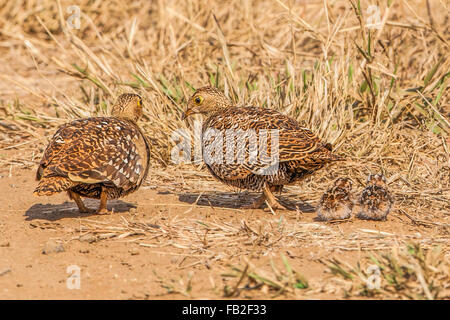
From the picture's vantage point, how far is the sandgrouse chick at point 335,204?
5.49 meters

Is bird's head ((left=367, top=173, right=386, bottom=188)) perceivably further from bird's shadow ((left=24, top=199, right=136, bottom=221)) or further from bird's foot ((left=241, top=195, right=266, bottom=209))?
bird's shadow ((left=24, top=199, right=136, bottom=221))

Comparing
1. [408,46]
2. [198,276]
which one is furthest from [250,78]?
[198,276]

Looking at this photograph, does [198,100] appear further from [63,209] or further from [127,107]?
[63,209]

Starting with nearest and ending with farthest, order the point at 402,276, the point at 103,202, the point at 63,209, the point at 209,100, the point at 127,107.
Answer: the point at 402,276, the point at 103,202, the point at 63,209, the point at 127,107, the point at 209,100

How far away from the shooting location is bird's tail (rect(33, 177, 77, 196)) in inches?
203

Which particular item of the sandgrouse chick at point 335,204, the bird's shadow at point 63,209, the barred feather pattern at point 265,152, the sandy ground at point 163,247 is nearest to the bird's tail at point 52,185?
the sandy ground at point 163,247

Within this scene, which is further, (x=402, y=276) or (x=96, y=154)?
(x=96, y=154)

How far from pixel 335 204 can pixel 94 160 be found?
2042mm

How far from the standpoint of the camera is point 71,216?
5945 millimetres

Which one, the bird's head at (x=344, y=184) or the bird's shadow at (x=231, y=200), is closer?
the bird's head at (x=344, y=184)

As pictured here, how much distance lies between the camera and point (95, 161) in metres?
5.48

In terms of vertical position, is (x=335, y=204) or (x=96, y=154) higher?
(x=96, y=154)

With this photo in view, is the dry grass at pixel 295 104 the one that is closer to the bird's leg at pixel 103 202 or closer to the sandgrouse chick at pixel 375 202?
→ the sandgrouse chick at pixel 375 202

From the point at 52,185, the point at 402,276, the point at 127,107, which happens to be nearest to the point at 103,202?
the point at 52,185
